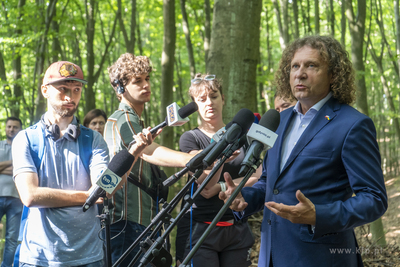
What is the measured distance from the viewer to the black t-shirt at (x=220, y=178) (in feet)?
11.0

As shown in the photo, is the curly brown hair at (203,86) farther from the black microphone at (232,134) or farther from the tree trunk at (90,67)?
the tree trunk at (90,67)

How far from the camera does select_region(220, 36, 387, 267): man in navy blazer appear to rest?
1.92m

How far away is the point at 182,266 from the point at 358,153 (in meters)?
1.12

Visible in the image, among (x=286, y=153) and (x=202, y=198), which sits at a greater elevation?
(x=286, y=153)

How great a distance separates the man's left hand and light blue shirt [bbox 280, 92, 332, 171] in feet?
1.53

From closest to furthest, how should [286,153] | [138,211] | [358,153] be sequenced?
[358,153]
[286,153]
[138,211]

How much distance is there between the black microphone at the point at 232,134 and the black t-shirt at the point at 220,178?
4.88ft

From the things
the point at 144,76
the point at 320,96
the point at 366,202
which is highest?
the point at 144,76

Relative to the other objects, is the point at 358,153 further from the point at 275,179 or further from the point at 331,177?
the point at 275,179

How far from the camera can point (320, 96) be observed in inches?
93.4

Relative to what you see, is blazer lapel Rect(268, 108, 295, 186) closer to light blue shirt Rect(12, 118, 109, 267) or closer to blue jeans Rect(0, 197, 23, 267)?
light blue shirt Rect(12, 118, 109, 267)

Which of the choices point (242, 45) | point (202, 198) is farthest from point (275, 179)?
point (242, 45)

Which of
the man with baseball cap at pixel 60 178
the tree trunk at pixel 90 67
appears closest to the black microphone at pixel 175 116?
the man with baseball cap at pixel 60 178

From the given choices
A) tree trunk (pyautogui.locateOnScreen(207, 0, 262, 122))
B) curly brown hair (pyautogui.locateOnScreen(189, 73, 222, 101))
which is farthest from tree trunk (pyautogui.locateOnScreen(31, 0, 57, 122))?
curly brown hair (pyautogui.locateOnScreen(189, 73, 222, 101))
